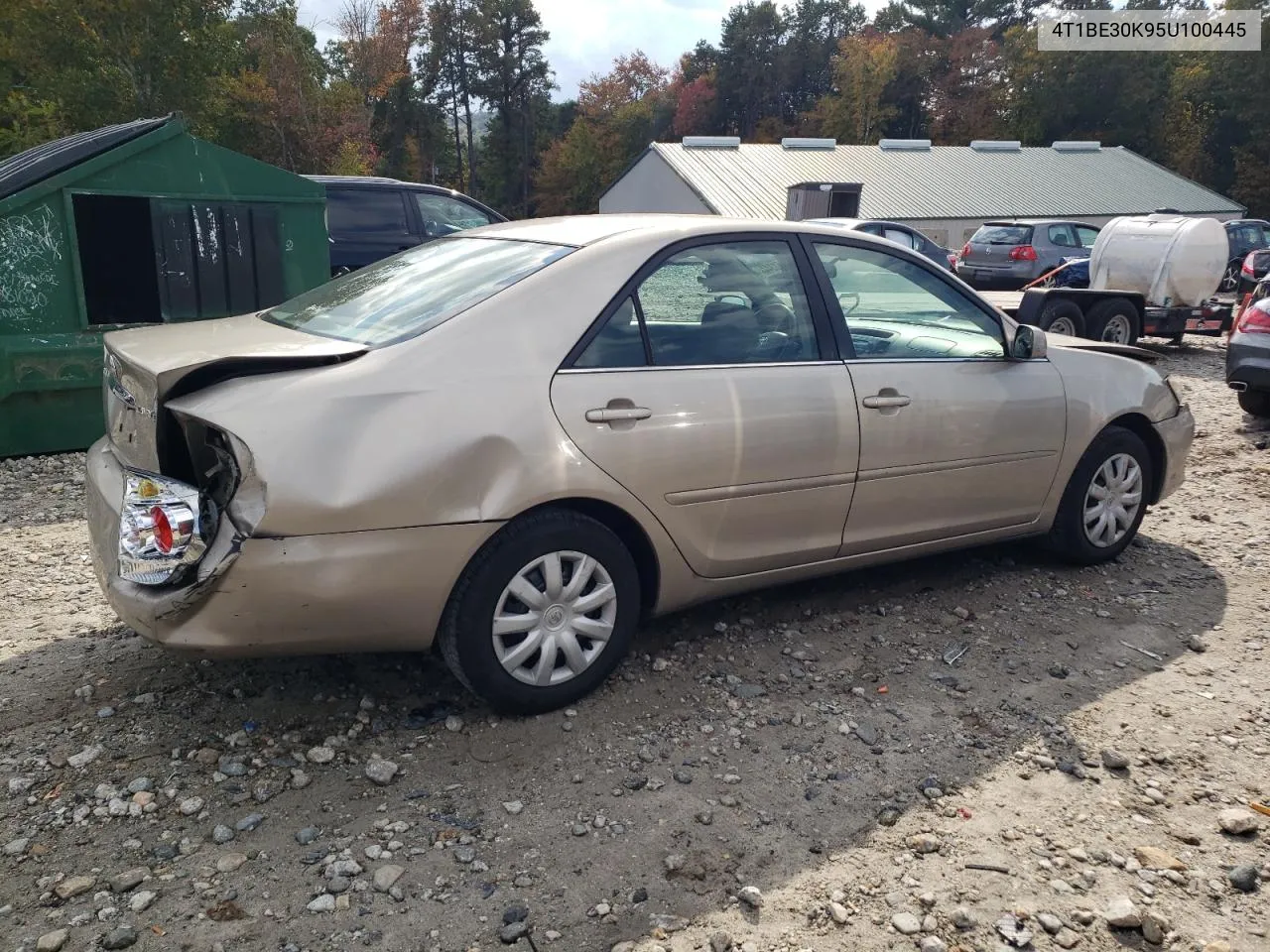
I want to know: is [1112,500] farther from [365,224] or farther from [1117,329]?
[365,224]

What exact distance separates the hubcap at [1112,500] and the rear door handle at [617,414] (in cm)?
252

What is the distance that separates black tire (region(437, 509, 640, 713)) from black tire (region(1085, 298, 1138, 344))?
930 centimetres

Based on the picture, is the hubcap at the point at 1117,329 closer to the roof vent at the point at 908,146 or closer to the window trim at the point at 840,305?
the window trim at the point at 840,305

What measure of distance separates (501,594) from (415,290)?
115 centimetres

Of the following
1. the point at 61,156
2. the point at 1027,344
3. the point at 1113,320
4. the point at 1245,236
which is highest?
the point at 61,156

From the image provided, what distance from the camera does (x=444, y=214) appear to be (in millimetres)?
10398

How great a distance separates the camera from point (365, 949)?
7.59 feet

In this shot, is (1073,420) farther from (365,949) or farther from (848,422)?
(365,949)

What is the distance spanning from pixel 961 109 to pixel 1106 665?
59.8 metres

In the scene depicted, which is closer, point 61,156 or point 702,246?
point 702,246

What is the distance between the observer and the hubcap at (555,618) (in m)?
3.17

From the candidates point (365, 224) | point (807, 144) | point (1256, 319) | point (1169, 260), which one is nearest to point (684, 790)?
point (1256, 319)

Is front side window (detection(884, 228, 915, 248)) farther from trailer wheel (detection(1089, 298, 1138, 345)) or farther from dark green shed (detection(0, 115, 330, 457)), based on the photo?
dark green shed (detection(0, 115, 330, 457))

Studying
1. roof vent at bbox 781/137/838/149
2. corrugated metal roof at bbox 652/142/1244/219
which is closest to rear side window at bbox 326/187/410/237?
corrugated metal roof at bbox 652/142/1244/219
